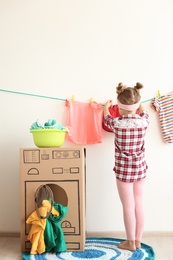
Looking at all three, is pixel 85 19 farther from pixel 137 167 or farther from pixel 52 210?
pixel 52 210

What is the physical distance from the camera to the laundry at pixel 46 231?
225cm

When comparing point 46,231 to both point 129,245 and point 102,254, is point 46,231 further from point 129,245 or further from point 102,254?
point 129,245

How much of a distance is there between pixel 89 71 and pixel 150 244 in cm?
129

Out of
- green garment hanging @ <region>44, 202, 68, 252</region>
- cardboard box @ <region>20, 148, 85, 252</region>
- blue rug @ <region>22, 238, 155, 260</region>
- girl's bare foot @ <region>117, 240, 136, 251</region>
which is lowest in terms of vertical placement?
blue rug @ <region>22, 238, 155, 260</region>

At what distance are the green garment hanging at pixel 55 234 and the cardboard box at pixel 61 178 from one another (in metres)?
0.06

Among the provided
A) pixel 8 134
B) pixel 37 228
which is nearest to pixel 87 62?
pixel 8 134

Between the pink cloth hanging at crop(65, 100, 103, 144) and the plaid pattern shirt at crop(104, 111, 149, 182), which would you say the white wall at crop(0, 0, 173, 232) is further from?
the plaid pattern shirt at crop(104, 111, 149, 182)

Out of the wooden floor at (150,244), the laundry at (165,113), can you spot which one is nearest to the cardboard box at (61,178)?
the wooden floor at (150,244)

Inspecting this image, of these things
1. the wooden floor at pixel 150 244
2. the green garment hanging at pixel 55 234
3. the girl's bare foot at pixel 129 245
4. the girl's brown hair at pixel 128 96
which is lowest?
the wooden floor at pixel 150 244

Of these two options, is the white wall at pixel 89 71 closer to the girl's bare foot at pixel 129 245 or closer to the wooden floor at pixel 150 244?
the wooden floor at pixel 150 244

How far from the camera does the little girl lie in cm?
236

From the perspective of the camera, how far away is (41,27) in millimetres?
2811

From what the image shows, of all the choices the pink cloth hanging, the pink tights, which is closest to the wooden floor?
the pink tights

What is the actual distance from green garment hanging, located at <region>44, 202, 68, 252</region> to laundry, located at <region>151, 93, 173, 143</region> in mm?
Result: 923
